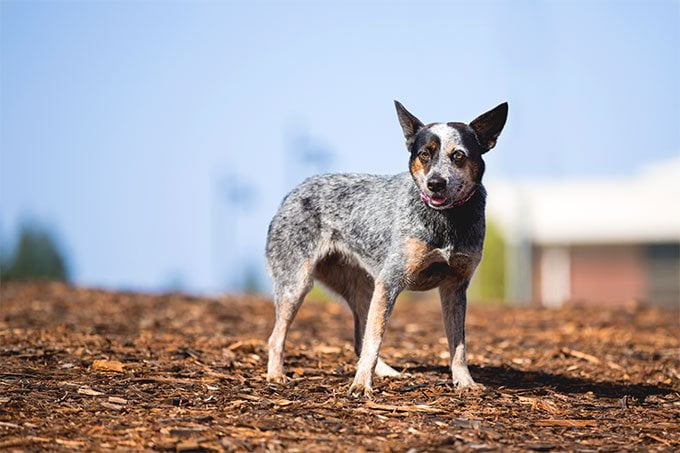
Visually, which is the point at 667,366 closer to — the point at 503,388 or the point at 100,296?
the point at 503,388

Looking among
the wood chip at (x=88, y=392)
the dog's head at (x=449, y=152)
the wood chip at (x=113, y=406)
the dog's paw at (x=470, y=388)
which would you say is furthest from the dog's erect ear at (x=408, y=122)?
the wood chip at (x=88, y=392)

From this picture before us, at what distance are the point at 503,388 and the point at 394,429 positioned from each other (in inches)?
76.0

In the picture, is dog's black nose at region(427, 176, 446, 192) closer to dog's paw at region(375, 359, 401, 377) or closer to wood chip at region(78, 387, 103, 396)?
dog's paw at region(375, 359, 401, 377)

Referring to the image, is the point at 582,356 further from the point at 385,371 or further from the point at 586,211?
the point at 586,211

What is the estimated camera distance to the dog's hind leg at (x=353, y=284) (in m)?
8.48

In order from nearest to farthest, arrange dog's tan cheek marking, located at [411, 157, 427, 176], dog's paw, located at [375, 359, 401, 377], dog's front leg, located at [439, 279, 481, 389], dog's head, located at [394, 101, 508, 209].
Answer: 1. dog's head, located at [394, 101, 508, 209]
2. dog's tan cheek marking, located at [411, 157, 427, 176]
3. dog's front leg, located at [439, 279, 481, 389]
4. dog's paw, located at [375, 359, 401, 377]

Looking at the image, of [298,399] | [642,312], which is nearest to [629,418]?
[298,399]

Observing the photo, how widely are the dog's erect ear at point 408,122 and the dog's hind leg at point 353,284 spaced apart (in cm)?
163

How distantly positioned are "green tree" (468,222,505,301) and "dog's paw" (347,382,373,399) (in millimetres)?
23161

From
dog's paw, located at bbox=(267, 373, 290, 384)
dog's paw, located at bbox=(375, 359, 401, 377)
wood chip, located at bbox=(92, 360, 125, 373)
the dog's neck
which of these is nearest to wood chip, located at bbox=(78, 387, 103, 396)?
wood chip, located at bbox=(92, 360, 125, 373)

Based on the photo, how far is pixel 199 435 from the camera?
19.6 feet

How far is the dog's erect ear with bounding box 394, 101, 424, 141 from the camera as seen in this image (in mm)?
7201

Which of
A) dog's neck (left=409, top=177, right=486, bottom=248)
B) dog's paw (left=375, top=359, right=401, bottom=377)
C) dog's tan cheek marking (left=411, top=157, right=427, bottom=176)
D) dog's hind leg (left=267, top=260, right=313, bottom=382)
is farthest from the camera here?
dog's paw (left=375, top=359, right=401, bottom=377)

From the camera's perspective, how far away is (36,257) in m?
29.5
